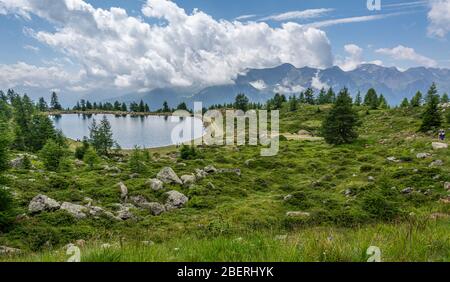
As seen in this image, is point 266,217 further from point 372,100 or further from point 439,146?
point 372,100

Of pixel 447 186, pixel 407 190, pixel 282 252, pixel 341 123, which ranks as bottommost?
pixel 407 190

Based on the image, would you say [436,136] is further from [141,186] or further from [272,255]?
[272,255]

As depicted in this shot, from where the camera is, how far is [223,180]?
30.5 meters

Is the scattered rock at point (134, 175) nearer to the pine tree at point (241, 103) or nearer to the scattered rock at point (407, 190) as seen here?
the scattered rock at point (407, 190)

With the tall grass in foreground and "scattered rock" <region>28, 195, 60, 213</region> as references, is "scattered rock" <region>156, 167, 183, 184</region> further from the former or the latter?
the tall grass in foreground

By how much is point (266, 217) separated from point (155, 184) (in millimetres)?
10263

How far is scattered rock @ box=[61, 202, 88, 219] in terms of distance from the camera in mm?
18328

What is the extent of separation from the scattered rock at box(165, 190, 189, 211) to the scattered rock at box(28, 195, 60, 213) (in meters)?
7.24

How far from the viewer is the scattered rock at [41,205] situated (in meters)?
17.9

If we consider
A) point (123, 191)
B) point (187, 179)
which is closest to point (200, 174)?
point (187, 179)

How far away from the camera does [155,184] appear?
2502cm

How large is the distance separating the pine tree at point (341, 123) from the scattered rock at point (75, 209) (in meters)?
46.7

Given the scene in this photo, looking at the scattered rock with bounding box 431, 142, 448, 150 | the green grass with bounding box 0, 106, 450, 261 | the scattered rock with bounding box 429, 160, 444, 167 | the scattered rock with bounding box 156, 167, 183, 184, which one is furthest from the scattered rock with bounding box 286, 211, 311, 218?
the scattered rock with bounding box 431, 142, 448, 150

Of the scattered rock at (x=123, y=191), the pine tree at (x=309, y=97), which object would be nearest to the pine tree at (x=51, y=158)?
the scattered rock at (x=123, y=191)
